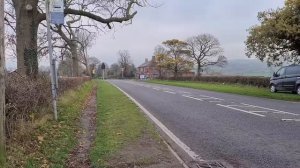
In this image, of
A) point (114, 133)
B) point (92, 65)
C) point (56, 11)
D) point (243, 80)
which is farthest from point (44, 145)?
point (92, 65)

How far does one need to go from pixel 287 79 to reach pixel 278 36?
285 cm

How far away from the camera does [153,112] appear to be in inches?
628

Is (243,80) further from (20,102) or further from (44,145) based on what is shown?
(44,145)

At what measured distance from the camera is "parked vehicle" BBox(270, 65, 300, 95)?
25.8 metres

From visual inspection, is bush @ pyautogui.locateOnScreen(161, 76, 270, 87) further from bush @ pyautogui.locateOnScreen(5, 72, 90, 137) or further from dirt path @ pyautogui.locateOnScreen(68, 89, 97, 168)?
bush @ pyautogui.locateOnScreen(5, 72, 90, 137)

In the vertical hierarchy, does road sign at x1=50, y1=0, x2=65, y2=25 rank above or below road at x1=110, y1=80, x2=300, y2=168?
above

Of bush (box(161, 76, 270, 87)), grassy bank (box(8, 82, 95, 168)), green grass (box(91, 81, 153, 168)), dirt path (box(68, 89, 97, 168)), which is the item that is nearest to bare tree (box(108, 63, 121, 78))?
bush (box(161, 76, 270, 87))

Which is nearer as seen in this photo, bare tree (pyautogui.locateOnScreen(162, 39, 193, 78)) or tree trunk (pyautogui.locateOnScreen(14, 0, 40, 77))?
tree trunk (pyautogui.locateOnScreen(14, 0, 40, 77))

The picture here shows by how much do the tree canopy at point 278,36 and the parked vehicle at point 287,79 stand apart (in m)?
1.80

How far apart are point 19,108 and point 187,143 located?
3658 millimetres

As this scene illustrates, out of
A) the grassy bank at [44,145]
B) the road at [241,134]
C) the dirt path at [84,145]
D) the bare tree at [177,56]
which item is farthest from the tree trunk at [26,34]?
the bare tree at [177,56]

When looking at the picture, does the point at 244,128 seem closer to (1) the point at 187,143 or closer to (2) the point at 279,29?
(1) the point at 187,143

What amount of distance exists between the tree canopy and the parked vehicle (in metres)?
1.80

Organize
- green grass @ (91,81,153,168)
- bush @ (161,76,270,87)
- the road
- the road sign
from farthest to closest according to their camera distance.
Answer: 1. bush @ (161,76,270,87)
2. the road sign
3. green grass @ (91,81,153,168)
4. the road
